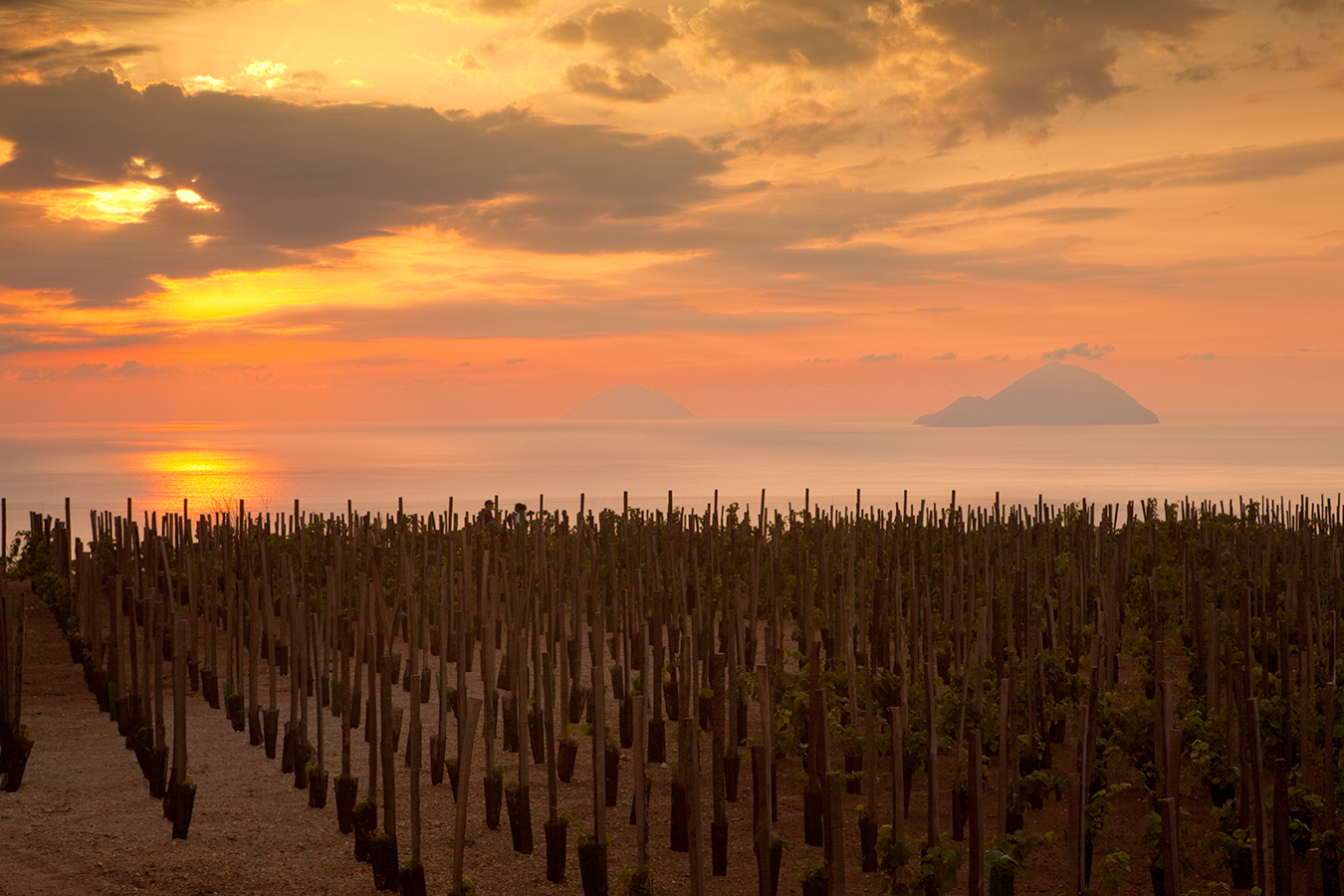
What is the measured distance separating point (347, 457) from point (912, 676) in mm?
92720

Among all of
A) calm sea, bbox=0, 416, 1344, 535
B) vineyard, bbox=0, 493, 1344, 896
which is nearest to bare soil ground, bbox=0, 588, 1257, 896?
vineyard, bbox=0, 493, 1344, 896

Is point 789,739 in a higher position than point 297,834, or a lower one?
higher

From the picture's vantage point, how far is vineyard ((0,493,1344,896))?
5.49 meters

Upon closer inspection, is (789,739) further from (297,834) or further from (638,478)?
(638,478)

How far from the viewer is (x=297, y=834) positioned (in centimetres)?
663

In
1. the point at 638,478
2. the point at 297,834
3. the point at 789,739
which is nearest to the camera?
the point at 297,834

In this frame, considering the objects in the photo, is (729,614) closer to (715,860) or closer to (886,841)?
(715,860)

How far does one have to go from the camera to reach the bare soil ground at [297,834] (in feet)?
19.7

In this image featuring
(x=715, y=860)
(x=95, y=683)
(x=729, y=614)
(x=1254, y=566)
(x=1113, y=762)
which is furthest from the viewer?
(x=1254, y=566)

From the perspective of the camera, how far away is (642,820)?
216 inches

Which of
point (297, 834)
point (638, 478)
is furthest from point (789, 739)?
point (638, 478)

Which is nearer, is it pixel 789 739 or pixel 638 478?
pixel 789 739

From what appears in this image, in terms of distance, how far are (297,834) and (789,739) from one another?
2893 mm

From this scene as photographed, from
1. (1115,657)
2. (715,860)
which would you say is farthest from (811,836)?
(1115,657)
